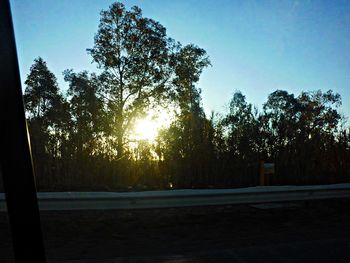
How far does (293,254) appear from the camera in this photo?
5.53m

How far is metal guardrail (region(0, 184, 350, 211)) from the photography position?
7281mm

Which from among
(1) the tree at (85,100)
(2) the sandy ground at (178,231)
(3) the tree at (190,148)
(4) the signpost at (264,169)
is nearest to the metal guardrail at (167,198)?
(2) the sandy ground at (178,231)

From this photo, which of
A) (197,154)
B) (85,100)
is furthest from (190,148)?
(85,100)

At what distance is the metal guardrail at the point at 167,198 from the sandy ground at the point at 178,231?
34 cm

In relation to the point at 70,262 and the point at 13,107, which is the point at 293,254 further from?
the point at 13,107

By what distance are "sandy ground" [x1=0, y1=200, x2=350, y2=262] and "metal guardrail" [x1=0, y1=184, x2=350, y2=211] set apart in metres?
0.34

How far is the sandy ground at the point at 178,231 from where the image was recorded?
5633 millimetres

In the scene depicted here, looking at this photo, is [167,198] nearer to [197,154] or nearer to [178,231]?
[178,231]

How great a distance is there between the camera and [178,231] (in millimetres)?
7172

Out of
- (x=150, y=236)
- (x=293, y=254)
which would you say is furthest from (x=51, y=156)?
(x=293, y=254)

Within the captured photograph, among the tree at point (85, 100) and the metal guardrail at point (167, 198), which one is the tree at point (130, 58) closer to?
the tree at point (85, 100)

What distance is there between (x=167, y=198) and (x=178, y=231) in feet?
2.96

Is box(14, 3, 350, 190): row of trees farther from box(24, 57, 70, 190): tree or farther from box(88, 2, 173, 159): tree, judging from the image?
box(88, 2, 173, 159): tree

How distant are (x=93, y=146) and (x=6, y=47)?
35.8 ft
